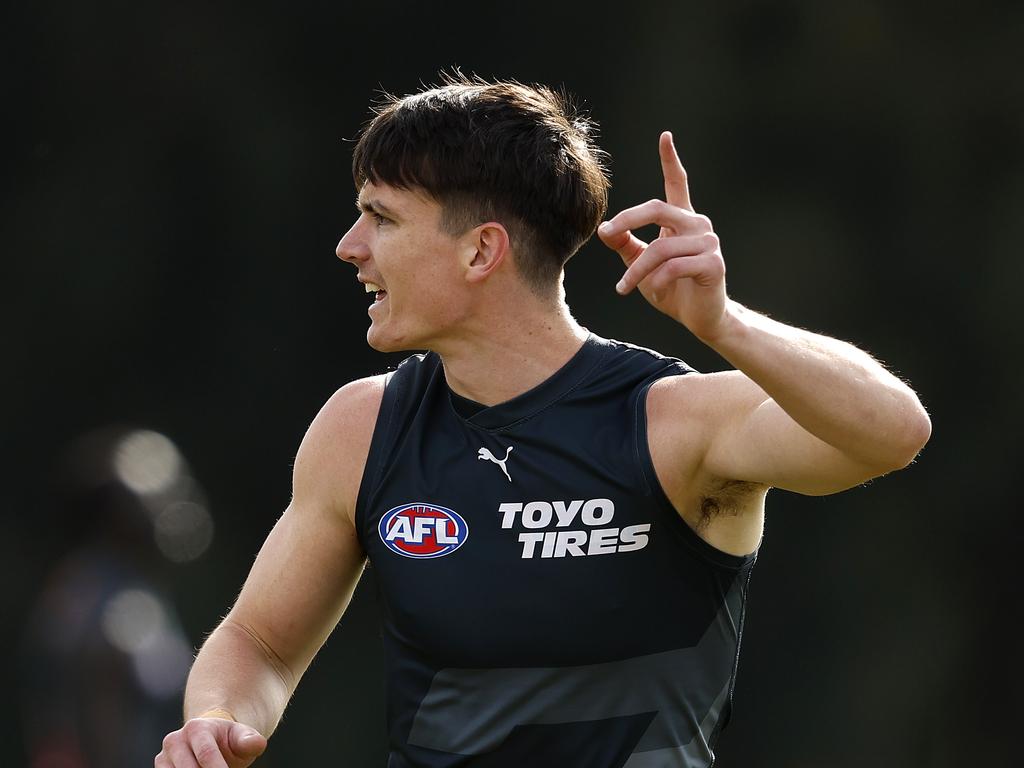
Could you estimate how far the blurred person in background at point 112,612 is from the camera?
3.96m

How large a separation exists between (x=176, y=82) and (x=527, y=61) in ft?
3.83

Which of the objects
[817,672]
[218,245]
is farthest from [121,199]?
[817,672]

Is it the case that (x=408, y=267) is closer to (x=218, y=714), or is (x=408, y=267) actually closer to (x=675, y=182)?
(x=675, y=182)

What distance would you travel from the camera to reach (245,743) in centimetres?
248

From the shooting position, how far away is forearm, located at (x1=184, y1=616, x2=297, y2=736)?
108 inches

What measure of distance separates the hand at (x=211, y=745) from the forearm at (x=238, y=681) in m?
0.19

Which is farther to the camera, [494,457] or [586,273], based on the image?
[586,273]

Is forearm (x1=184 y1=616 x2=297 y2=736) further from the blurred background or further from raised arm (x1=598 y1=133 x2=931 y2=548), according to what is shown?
the blurred background

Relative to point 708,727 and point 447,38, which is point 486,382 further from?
point 447,38

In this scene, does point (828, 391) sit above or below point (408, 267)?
below

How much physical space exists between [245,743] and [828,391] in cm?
111

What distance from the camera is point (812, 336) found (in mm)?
2346

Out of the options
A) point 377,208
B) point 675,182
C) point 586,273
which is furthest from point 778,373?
point 586,273

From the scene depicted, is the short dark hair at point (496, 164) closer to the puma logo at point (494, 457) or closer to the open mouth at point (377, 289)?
the open mouth at point (377, 289)
